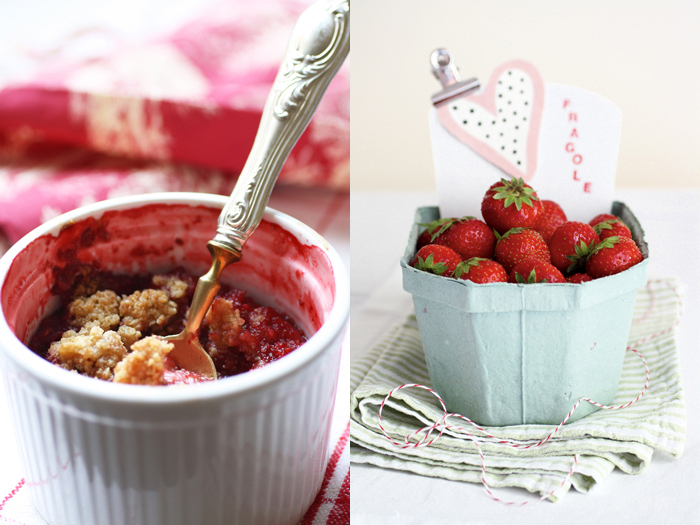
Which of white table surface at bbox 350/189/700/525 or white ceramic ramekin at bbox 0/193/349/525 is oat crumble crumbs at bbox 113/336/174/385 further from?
white table surface at bbox 350/189/700/525

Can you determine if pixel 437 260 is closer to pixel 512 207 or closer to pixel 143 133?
pixel 512 207

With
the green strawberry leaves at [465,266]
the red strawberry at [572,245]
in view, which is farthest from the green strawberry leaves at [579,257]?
the green strawberry leaves at [465,266]

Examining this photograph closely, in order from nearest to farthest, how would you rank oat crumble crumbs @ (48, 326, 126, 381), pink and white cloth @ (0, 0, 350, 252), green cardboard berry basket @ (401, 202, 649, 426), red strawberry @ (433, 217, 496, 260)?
oat crumble crumbs @ (48, 326, 126, 381)
green cardboard berry basket @ (401, 202, 649, 426)
red strawberry @ (433, 217, 496, 260)
pink and white cloth @ (0, 0, 350, 252)

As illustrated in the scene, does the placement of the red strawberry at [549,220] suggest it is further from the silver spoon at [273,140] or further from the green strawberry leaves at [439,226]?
the silver spoon at [273,140]

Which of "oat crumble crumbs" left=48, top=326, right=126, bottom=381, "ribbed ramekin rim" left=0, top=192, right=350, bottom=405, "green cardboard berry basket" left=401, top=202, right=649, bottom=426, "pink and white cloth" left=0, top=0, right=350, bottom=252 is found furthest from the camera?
"pink and white cloth" left=0, top=0, right=350, bottom=252

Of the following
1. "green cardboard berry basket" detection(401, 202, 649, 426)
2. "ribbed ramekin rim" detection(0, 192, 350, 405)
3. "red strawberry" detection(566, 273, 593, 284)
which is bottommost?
"green cardboard berry basket" detection(401, 202, 649, 426)

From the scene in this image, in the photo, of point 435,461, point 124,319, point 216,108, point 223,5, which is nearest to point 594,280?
point 435,461


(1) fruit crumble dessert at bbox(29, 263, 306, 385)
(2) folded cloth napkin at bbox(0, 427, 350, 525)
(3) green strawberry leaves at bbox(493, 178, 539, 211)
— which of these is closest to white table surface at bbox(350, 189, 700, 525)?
(2) folded cloth napkin at bbox(0, 427, 350, 525)
